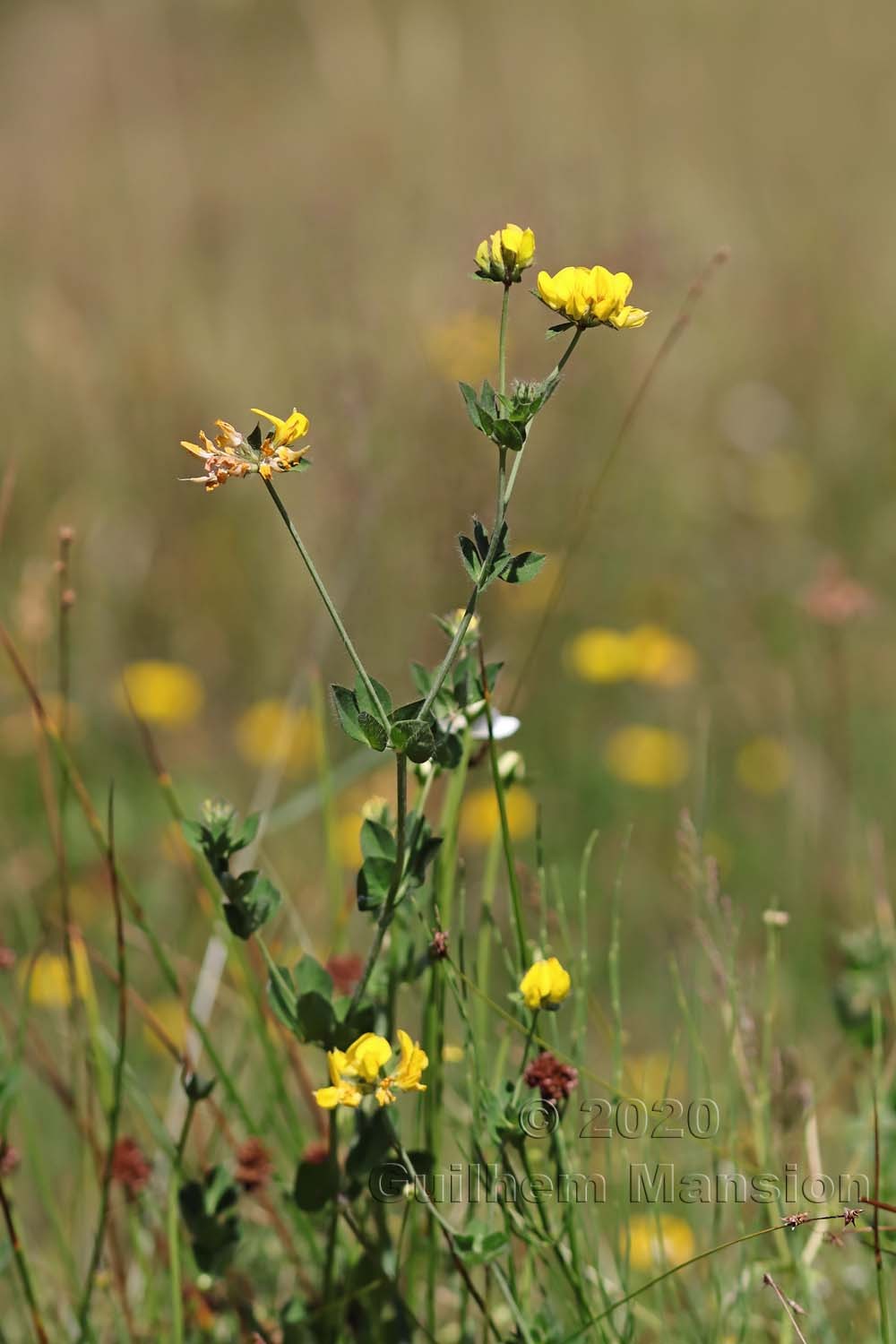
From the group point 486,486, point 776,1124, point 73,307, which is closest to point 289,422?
point 776,1124

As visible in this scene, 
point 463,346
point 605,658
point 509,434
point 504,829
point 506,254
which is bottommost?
point 504,829

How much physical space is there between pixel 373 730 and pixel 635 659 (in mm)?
1871

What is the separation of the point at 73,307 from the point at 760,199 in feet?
7.64

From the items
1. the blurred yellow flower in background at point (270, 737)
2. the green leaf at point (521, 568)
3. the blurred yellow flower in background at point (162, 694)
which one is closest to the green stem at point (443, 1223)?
the green leaf at point (521, 568)

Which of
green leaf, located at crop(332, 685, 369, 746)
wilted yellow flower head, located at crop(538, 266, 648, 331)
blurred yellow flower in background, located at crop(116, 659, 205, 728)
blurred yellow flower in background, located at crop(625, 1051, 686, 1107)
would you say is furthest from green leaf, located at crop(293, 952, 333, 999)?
blurred yellow flower in background, located at crop(116, 659, 205, 728)

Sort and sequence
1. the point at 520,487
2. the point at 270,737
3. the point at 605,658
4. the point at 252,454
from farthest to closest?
the point at 520,487
the point at 270,737
the point at 605,658
the point at 252,454

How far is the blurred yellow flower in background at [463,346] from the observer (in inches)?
102

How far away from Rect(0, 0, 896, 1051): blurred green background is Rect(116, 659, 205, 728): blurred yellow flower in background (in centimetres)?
8

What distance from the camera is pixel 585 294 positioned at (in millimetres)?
780

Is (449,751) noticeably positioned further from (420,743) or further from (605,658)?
(605,658)

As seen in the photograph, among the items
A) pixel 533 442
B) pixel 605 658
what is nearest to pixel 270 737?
pixel 605 658

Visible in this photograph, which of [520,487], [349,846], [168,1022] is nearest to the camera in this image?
[168,1022]

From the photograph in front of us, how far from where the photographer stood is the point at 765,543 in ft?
10.5

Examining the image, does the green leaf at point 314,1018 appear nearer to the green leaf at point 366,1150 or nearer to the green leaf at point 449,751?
the green leaf at point 366,1150
